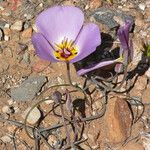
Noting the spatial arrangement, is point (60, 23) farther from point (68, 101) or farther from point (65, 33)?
point (68, 101)

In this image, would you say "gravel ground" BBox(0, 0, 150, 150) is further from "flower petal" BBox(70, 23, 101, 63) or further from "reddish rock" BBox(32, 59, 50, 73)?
"flower petal" BBox(70, 23, 101, 63)

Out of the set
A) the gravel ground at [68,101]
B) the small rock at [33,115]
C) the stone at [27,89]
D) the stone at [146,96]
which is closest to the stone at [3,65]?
the gravel ground at [68,101]

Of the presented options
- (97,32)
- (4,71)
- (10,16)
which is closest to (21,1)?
(10,16)

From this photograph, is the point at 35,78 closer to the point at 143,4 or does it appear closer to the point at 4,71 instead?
the point at 4,71

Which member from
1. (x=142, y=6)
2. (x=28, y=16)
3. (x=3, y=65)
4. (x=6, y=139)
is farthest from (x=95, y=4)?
(x=6, y=139)

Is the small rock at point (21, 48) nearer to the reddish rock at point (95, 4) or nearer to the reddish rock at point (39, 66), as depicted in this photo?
the reddish rock at point (39, 66)

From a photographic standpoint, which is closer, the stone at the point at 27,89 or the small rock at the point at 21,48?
the stone at the point at 27,89

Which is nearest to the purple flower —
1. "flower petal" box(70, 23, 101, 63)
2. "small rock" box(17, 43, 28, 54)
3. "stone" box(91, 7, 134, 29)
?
"flower petal" box(70, 23, 101, 63)
